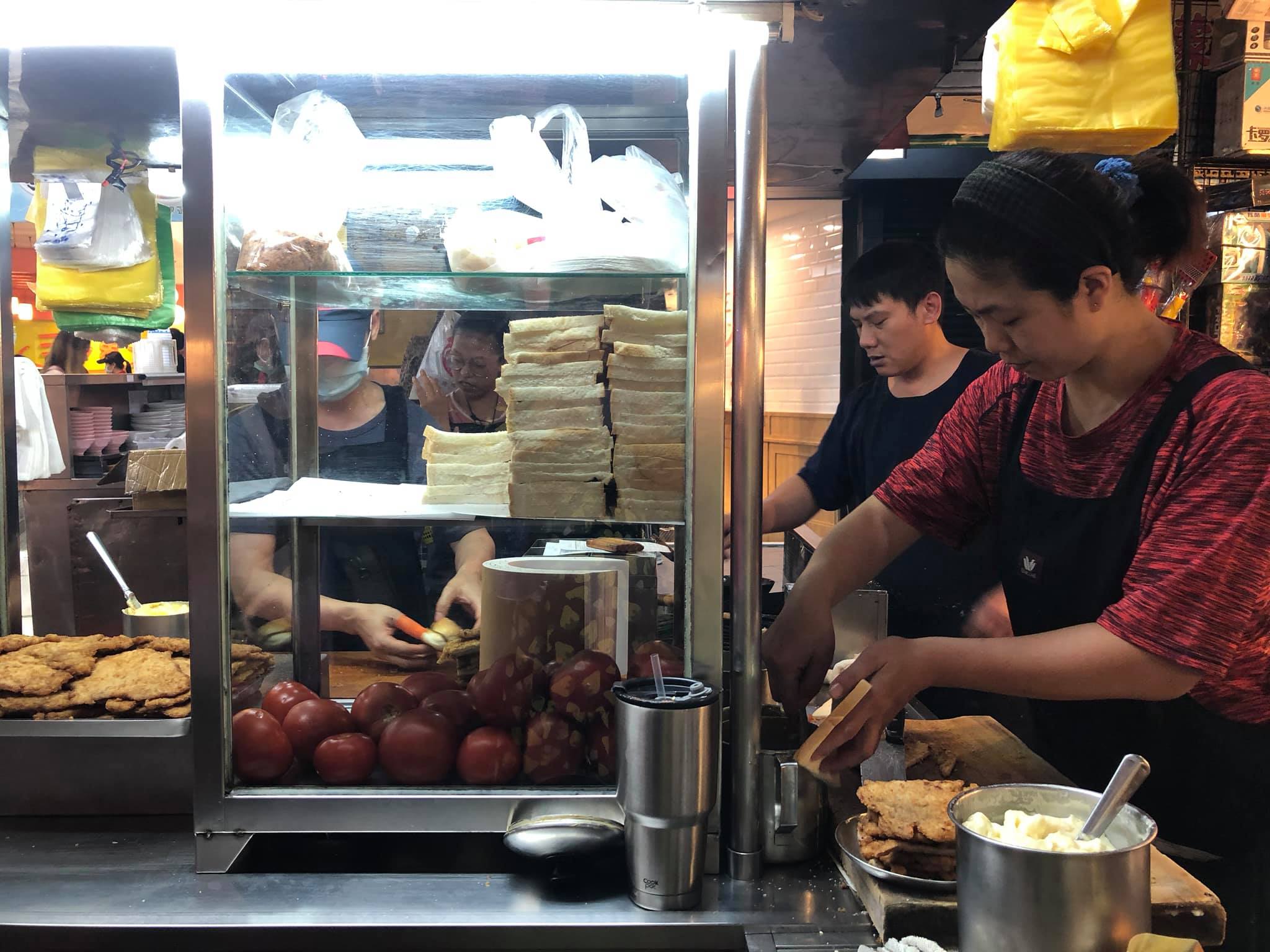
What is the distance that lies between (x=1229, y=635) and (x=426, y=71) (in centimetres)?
143

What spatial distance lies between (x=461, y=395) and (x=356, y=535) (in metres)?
0.30

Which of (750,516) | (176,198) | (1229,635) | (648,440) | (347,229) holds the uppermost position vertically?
(176,198)

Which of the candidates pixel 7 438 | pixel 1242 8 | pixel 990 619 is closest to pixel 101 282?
pixel 7 438

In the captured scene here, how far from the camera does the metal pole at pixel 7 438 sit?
6.35 ft

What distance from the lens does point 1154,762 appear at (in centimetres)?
165

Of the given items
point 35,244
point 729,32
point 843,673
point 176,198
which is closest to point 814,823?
point 843,673

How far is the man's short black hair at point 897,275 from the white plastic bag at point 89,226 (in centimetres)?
205

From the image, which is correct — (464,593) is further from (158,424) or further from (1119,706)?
(158,424)

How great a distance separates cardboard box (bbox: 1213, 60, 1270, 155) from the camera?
3266mm

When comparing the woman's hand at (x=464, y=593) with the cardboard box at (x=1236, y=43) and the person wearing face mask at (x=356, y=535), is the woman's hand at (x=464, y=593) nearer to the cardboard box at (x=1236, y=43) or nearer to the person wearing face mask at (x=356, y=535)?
the person wearing face mask at (x=356, y=535)

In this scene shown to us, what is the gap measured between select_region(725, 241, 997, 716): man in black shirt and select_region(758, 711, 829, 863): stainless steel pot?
4.93 ft

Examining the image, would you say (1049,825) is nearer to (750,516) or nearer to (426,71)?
(750,516)

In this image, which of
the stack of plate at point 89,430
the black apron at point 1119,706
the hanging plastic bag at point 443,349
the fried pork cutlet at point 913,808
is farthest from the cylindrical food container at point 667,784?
the stack of plate at point 89,430

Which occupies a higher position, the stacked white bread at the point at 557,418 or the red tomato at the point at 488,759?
the stacked white bread at the point at 557,418
